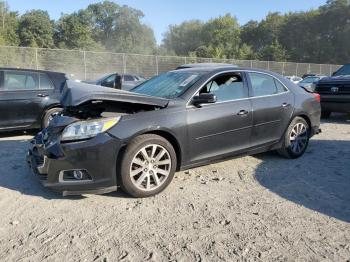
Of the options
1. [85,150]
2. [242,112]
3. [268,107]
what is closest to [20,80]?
[85,150]

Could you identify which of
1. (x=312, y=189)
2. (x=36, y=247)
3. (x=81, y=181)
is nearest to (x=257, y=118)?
(x=312, y=189)

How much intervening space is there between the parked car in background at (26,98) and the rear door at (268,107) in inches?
159

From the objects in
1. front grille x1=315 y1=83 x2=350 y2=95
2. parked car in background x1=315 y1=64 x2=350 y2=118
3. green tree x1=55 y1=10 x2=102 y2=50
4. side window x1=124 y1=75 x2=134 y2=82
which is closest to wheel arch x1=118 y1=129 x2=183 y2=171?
parked car in background x1=315 y1=64 x2=350 y2=118

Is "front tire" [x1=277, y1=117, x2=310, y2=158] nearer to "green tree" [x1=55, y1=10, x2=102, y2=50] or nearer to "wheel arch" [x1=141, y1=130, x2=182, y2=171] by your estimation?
"wheel arch" [x1=141, y1=130, x2=182, y2=171]

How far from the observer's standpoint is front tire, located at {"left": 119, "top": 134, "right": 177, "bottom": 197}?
4.36 meters

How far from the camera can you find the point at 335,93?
10.5m

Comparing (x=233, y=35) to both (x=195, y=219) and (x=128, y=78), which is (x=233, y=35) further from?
(x=195, y=219)

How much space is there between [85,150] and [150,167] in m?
0.78

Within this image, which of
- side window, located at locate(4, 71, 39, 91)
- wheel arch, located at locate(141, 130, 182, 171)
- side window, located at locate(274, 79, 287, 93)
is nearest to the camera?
wheel arch, located at locate(141, 130, 182, 171)

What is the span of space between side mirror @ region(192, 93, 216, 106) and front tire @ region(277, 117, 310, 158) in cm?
186

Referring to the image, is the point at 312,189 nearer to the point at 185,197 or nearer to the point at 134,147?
the point at 185,197

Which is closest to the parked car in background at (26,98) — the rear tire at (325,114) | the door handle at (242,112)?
the door handle at (242,112)

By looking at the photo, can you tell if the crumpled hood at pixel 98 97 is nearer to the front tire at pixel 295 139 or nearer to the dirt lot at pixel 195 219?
the dirt lot at pixel 195 219

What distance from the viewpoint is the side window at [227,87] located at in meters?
5.28
